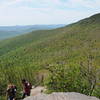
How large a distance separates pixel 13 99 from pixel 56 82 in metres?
5.87

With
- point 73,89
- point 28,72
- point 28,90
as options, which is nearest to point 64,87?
point 73,89

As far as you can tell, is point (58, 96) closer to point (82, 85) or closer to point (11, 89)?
point (11, 89)

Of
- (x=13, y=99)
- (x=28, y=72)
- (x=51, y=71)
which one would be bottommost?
(x=28, y=72)

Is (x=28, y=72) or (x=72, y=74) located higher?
(x=72, y=74)

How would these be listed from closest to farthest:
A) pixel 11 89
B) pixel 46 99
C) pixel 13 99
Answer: pixel 46 99, pixel 11 89, pixel 13 99

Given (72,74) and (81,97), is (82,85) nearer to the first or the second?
(72,74)

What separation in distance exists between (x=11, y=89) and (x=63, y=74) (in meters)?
8.20

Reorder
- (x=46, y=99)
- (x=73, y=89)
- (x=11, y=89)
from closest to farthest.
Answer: (x=46, y=99) → (x=11, y=89) → (x=73, y=89)

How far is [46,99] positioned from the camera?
16859mm

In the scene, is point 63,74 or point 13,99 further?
point 63,74

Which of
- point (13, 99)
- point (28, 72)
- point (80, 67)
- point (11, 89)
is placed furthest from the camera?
point (28, 72)

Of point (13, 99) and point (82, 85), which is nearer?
point (13, 99)

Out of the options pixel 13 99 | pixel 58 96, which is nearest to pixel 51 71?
pixel 13 99

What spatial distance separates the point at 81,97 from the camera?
17.2 meters
